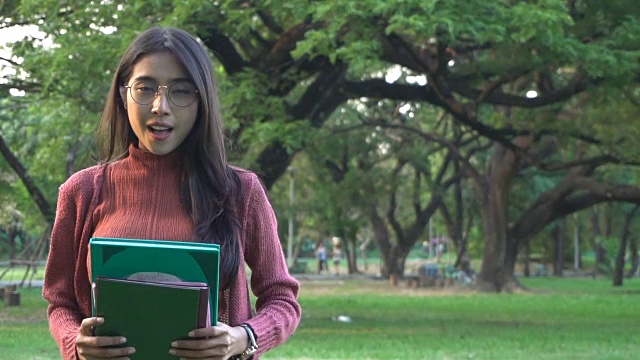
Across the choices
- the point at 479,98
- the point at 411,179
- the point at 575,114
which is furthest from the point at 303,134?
the point at 411,179

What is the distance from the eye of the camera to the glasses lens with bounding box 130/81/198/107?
2.73 meters

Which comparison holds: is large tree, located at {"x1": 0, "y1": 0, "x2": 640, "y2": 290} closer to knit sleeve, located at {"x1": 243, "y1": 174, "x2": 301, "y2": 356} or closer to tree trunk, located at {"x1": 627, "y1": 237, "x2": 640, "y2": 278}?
knit sleeve, located at {"x1": 243, "y1": 174, "x2": 301, "y2": 356}

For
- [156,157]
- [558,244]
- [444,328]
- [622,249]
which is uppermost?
[558,244]

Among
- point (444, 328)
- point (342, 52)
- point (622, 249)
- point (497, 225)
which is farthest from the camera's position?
point (622, 249)

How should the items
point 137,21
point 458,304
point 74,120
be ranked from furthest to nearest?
point 458,304 < point 74,120 < point 137,21

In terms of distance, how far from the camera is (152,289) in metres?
2.46

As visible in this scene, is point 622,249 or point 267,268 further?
point 622,249

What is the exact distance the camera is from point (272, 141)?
17.6 meters

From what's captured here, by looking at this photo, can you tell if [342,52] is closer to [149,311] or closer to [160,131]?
[160,131]

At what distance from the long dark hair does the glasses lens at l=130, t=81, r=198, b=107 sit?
2cm

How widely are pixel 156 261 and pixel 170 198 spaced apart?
11.9 inches

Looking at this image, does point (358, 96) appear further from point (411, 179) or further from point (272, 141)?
point (411, 179)

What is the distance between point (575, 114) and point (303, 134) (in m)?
7.66

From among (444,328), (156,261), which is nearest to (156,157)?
(156,261)
